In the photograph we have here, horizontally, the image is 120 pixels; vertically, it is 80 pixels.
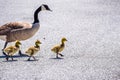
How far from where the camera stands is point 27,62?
9773 mm

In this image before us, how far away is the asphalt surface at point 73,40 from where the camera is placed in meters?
8.93

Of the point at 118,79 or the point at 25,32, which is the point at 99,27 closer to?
the point at 25,32

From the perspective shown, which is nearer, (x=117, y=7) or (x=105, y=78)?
(x=105, y=78)

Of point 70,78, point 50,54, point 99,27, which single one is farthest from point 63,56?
point 99,27

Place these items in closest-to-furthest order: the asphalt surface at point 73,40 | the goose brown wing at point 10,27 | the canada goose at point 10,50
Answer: the asphalt surface at point 73,40
the canada goose at point 10,50
the goose brown wing at point 10,27

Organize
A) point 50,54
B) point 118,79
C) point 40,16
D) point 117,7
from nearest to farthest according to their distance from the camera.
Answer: point 118,79 → point 50,54 → point 40,16 → point 117,7

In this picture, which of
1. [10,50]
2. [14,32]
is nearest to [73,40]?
[14,32]

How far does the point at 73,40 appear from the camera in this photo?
12.1 m

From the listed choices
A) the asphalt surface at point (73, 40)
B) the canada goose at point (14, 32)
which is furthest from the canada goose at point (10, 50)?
the canada goose at point (14, 32)

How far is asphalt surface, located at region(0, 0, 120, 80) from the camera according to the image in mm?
8930

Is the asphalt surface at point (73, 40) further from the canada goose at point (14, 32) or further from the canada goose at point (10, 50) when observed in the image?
the canada goose at point (14, 32)

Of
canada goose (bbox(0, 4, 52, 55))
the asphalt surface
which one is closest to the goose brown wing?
canada goose (bbox(0, 4, 52, 55))

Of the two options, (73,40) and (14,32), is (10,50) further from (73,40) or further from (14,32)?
(73,40)

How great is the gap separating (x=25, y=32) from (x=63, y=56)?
3.96ft
